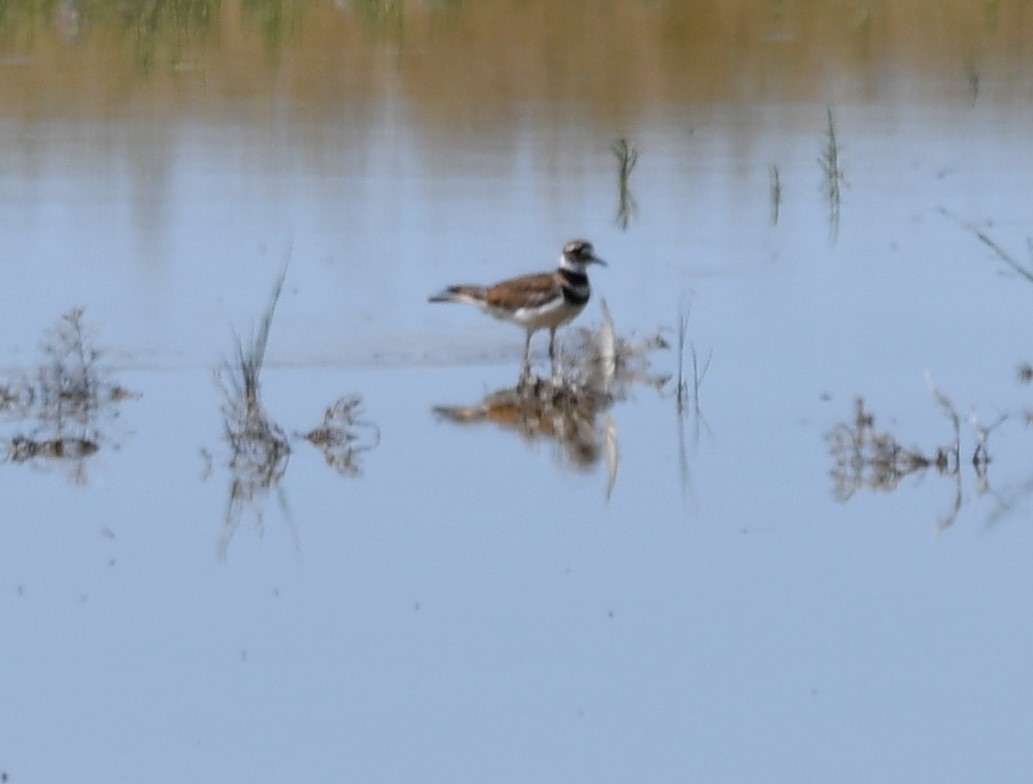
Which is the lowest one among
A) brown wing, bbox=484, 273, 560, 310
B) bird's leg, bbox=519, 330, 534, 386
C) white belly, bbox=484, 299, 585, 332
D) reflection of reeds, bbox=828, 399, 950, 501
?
reflection of reeds, bbox=828, 399, 950, 501

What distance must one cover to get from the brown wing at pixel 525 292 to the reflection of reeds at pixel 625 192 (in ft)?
8.87

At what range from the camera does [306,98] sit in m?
18.7

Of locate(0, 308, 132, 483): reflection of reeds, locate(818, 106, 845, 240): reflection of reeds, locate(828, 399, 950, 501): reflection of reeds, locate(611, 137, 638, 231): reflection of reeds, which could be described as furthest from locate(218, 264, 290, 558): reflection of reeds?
locate(818, 106, 845, 240): reflection of reeds

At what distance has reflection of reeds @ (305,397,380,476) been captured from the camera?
927 centimetres

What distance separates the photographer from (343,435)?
9.45 metres

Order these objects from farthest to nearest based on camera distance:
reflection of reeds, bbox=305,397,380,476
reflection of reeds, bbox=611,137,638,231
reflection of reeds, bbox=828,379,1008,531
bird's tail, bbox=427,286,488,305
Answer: reflection of reeds, bbox=611,137,638,231, bird's tail, bbox=427,286,488,305, reflection of reeds, bbox=305,397,380,476, reflection of reeds, bbox=828,379,1008,531

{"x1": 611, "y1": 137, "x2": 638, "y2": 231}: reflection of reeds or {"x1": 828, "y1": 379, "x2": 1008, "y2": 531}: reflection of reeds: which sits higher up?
{"x1": 611, "y1": 137, "x2": 638, "y2": 231}: reflection of reeds

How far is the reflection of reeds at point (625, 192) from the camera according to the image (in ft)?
46.5

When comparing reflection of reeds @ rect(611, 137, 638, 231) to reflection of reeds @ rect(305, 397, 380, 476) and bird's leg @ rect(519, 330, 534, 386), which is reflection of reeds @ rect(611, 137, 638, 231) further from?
reflection of reeds @ rect(305, 397, 380, 476)

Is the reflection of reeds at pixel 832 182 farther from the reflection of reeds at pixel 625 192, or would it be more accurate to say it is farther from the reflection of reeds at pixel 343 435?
the reflection of reeds at pixel 343 435

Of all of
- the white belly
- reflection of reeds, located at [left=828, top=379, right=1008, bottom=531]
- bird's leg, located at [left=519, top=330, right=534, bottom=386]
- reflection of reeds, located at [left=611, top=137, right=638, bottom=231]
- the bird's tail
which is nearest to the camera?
reflection of reeds, located at [left=828, top=379, right=1008, bottom=531]

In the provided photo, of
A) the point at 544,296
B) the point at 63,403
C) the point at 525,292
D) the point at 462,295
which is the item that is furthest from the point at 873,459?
the point at 63,403

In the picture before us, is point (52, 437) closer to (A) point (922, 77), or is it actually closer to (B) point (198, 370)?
(B) point (198, 370)

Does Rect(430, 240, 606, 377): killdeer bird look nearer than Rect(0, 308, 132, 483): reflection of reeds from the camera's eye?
No
